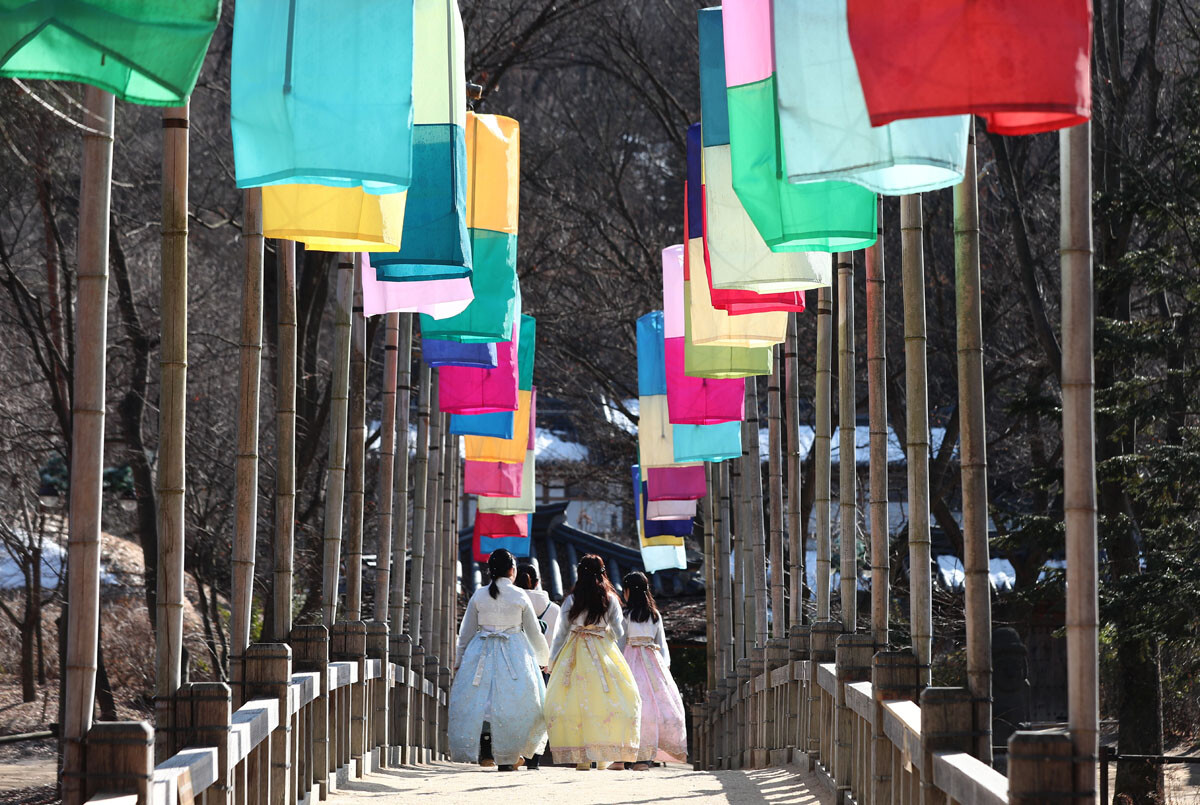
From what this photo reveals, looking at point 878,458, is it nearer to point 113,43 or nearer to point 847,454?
point 847,454

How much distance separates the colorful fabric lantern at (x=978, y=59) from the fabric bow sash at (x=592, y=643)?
7270mm

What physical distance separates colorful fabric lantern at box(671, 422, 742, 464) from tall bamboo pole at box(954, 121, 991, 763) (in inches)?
257

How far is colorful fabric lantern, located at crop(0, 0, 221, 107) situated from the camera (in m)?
3.58

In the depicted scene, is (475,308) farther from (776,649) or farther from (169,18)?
(169,18)

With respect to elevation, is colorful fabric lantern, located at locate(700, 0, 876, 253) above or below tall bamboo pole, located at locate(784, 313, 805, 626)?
above

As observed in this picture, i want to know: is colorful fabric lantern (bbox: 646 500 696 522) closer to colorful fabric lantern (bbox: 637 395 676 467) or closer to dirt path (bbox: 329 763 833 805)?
colorful fabric lantern (bbox: 637 395 676 467)

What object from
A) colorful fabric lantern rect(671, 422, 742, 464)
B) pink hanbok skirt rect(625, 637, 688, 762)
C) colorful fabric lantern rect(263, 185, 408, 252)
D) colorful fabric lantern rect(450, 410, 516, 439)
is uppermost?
colorful fabric lantern rect(263, 185, 408, 252)

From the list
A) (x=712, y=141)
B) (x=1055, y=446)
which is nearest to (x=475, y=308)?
(x=712, y=141)

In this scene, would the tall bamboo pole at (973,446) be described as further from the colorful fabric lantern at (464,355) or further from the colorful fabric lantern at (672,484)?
the colorful fabric lantern at (672,484)

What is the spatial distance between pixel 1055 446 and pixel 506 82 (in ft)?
30.3

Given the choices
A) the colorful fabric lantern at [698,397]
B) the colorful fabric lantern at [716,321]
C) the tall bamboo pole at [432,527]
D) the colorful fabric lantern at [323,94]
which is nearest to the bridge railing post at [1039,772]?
the colorful fabric lantern at [323,94]

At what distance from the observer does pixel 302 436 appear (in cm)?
1606

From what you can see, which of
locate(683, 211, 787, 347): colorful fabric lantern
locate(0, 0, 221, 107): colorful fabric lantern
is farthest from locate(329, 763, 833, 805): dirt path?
locate(0, 0, 221, 107): colorful fabric lantern

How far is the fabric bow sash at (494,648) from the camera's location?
10.7m
